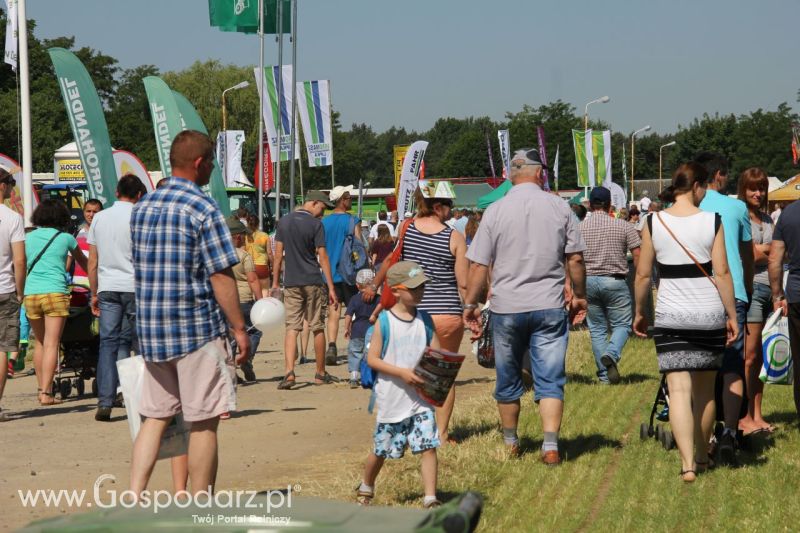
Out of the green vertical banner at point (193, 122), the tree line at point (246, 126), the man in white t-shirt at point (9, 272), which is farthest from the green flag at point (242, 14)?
the tree line at point (246, 126)

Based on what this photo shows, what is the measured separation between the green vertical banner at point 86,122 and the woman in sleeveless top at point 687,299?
37.7ft

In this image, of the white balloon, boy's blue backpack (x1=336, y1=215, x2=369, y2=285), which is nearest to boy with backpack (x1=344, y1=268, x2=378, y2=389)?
boy's blue backpack (x1=336, y1=215, x2=369, y2=285)

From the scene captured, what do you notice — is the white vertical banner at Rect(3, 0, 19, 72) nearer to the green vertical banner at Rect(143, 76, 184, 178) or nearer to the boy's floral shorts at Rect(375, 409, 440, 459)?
the green vertical banner at Rect(143, 76, 184, 178)

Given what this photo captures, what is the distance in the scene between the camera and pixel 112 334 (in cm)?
1011

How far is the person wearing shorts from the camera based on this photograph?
12531mm

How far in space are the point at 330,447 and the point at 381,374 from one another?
2648mm

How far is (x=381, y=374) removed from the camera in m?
6.64

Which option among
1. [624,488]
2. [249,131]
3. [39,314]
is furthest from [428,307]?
[249,131]

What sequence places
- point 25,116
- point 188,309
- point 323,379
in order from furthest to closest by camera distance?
1. point 25,116
2. point 323,379
3. point 188,309

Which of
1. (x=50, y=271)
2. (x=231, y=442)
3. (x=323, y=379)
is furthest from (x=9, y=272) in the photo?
(x=323, y=379)

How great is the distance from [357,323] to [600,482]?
5.14 meters

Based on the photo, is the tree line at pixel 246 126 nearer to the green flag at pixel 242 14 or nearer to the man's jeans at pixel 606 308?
the green flag at pixel 242 14

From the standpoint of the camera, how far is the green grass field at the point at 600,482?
6.59 m

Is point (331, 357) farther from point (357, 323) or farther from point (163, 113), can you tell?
point (163, 113)
